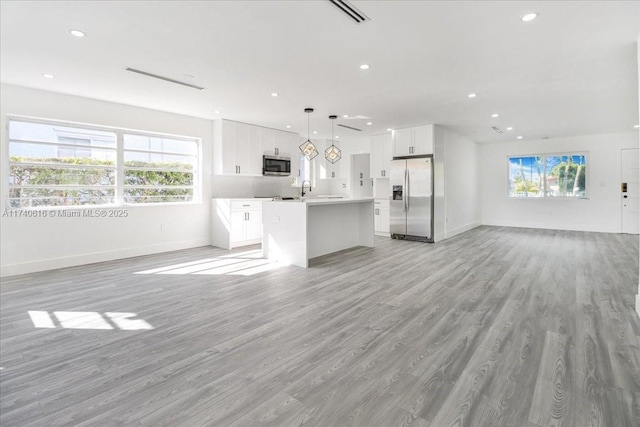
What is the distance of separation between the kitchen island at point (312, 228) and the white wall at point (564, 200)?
5.83m

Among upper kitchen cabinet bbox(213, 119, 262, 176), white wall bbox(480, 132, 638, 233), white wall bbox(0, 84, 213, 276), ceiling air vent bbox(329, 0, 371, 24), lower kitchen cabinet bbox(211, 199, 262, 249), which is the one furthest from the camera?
white wall bbox(480, 132, 638, 233)

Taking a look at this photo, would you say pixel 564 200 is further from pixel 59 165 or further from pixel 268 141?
pixel 59 165

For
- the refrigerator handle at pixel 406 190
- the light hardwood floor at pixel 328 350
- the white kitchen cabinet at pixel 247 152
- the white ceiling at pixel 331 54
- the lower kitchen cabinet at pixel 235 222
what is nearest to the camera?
the light hardwood floor at pixel 328 350

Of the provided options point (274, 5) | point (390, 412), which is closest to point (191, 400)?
point (390, 412)

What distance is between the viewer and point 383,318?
9.87 ft

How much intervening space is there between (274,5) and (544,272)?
4.79 m

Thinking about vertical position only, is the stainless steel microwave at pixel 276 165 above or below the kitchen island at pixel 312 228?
above

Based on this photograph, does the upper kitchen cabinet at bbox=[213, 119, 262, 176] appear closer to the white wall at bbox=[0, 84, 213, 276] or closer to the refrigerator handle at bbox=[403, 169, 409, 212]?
the white wall at bbox=[0, 84, 213, 276]

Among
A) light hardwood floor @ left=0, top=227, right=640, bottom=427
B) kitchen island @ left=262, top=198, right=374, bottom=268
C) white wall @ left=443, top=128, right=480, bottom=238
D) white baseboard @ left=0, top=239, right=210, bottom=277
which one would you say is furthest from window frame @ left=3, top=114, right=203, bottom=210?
white wall @ left=443, top=128, right=480, bottom=238

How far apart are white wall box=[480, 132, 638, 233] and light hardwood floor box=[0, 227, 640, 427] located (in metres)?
5.30

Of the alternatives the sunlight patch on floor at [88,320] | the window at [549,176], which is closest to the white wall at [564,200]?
the window at [549,176]

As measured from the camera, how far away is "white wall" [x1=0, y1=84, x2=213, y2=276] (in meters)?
4.70

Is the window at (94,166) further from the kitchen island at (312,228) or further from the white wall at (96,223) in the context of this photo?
the kitchen island at (312,228)

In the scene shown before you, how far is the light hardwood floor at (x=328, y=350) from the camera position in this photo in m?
1.76
